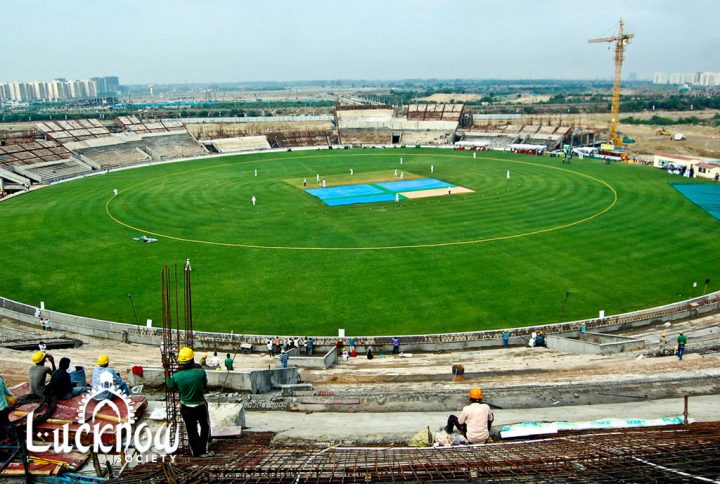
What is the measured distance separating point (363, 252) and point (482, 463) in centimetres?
2840

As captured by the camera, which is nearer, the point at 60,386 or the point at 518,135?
the point at 60,386

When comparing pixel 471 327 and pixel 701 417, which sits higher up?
pixel 701 417

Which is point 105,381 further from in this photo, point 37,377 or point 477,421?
point 477,421

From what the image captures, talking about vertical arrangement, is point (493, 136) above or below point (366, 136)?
above

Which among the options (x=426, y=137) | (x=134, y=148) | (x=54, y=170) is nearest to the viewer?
(x=54, y=170)

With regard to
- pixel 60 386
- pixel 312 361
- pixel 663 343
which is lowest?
pixel 312 361

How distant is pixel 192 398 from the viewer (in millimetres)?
9430

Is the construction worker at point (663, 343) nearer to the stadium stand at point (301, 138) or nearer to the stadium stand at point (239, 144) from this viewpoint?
the stadium stand at point (239, 144)

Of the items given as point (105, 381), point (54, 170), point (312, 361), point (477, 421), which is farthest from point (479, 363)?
point (54, 170)

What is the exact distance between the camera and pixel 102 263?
118 feet

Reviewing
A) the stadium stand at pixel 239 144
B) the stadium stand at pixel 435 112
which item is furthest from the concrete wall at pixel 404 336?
the stadium stand at pixel 435 112

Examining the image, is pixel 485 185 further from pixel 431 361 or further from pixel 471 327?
pixel 431 361

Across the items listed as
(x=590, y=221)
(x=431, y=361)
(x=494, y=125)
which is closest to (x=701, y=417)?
(x=431, y=361)

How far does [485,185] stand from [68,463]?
53.4 metres
